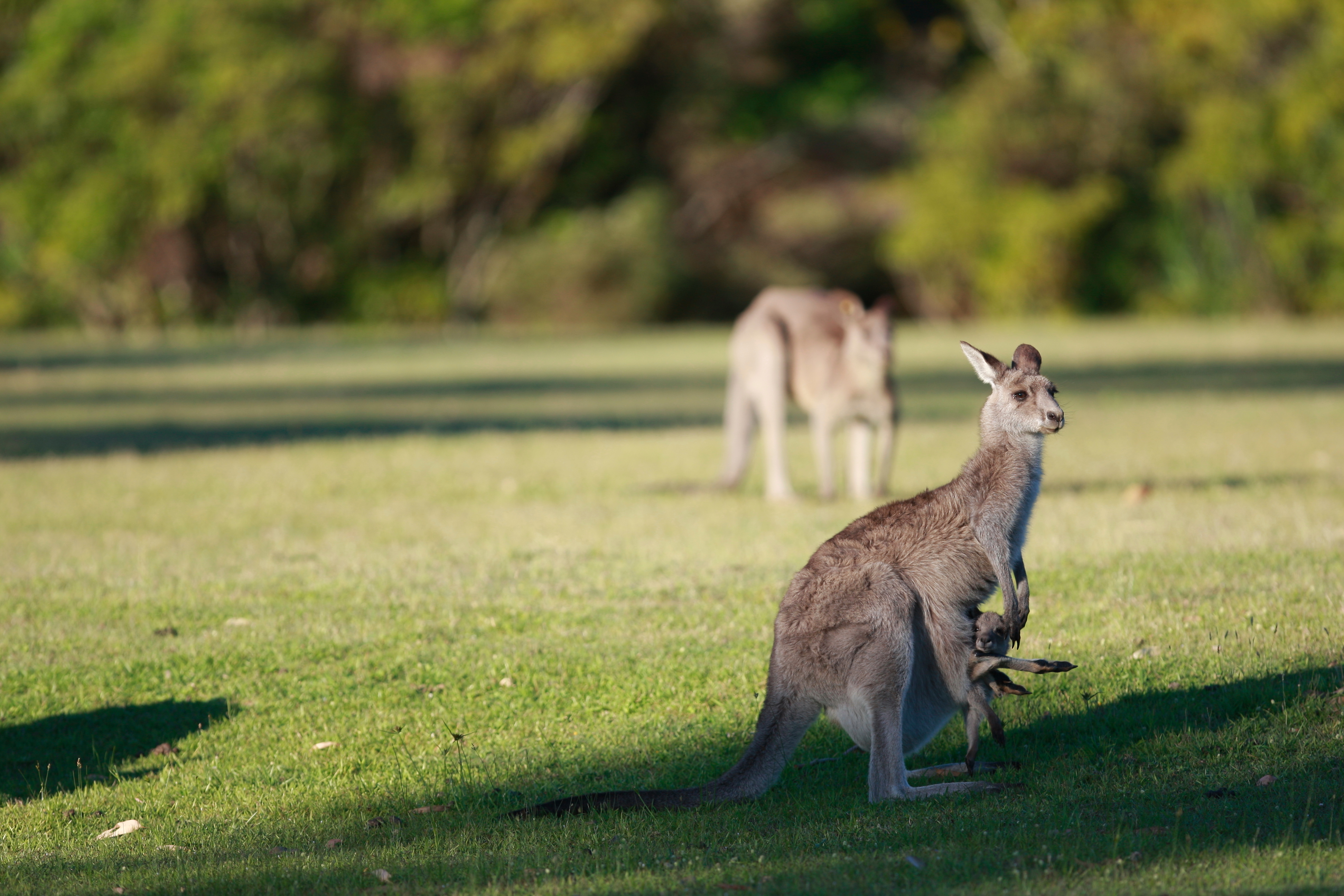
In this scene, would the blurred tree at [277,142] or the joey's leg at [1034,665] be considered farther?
the blurred tree at [277,142]

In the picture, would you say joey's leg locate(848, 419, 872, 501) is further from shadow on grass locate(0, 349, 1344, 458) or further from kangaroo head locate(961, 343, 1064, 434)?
kangaroo head locate(961, 343, 1064, 434)

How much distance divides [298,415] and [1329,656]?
14.4m

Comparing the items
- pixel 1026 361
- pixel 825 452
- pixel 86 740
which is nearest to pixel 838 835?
pixel 1026 361

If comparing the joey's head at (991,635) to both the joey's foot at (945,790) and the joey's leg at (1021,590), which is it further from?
the joey's foot at (945,790)

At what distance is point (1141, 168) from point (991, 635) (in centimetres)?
3282

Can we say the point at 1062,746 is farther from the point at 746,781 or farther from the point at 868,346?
the point at 868,346

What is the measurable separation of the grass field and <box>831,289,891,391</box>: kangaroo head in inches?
38.7

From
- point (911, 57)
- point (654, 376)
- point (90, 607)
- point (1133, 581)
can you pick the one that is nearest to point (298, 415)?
point (654, 376)

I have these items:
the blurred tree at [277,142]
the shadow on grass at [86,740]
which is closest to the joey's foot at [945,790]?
the shadow on grass at [86,740]

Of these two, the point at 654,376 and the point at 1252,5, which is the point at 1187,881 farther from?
the point at 1252,5

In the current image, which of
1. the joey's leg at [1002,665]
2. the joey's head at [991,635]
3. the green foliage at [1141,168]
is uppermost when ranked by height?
the green foliage at [1141,168]

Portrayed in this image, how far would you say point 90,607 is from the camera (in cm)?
824

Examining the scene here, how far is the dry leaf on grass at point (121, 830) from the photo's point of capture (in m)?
5.32

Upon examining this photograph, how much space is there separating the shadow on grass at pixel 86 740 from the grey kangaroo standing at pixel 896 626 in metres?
2.08
